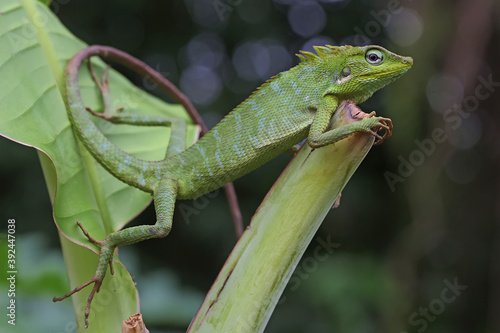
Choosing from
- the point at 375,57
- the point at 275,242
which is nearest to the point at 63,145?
the point at 275,242

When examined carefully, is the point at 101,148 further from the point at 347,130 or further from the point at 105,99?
the point at 347,130

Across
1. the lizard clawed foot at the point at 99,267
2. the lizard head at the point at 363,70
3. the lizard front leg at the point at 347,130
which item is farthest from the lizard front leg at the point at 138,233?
the lizard head at the point at 363,70

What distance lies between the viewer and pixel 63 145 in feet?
5.65

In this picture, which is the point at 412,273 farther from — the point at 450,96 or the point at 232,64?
the point at 232,64

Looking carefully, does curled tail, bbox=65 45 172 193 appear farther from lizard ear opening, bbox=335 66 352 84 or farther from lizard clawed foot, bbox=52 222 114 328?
lizard ear opening, bbox=335 66 352 84

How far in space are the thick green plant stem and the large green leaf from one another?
16.1 inches

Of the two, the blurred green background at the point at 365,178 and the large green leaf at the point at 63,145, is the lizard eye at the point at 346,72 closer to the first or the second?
the large green leaf at the point at 63,145

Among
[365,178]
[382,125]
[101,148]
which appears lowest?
[365,178]

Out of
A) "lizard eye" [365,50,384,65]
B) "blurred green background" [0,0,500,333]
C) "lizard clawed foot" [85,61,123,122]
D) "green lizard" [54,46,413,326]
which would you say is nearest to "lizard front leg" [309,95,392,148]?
"green lizard" [54,46,413,326]

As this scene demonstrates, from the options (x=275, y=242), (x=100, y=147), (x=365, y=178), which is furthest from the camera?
(x=365, y=178)

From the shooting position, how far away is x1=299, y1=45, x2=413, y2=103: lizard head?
2.00 m

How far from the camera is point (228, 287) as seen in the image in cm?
130

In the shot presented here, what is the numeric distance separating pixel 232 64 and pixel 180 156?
4.24 metres

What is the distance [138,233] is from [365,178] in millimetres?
4042
